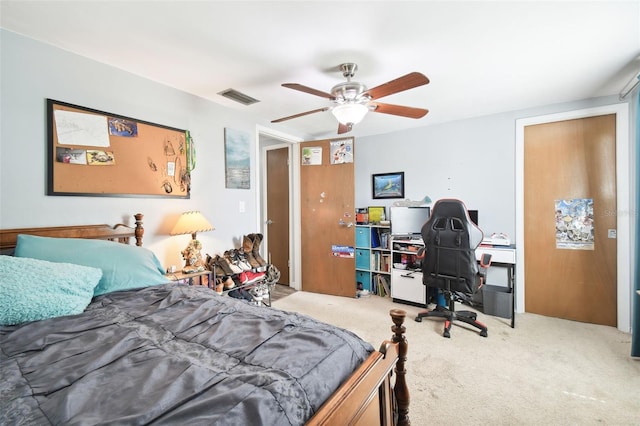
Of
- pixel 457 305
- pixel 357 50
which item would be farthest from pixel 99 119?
pixel 457 305

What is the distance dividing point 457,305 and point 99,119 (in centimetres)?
413

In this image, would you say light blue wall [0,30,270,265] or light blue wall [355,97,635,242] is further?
light blue wall [355,97,635,242]

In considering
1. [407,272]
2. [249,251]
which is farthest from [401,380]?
[407,272]

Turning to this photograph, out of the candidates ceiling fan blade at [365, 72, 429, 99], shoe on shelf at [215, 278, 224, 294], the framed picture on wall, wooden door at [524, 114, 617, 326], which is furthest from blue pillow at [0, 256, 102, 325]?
wooden door at [524, 114, 617, 326]

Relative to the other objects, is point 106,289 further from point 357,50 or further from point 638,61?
point 638,61

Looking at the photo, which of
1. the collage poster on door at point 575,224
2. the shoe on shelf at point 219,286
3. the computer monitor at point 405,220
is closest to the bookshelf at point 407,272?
the computer monitor at point 405,220

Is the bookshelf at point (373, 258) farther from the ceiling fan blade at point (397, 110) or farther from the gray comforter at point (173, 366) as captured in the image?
the gray comforter at point (173, 366)

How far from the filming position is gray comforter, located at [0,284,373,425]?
25.7 inches

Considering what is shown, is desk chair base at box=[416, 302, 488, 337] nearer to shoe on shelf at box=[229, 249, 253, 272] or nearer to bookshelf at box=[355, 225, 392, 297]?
bookshelf at box=[355, 225, 392, 297]

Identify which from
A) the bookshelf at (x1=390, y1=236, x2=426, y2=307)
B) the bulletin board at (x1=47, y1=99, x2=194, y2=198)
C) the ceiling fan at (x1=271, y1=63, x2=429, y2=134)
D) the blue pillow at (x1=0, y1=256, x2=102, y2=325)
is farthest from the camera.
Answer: the bookshelf at (x1=390, y1=236, x2=426, y2=307)

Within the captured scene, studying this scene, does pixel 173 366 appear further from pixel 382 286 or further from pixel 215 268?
pixel 382 286

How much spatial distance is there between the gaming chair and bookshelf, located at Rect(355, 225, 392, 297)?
0.97 metres

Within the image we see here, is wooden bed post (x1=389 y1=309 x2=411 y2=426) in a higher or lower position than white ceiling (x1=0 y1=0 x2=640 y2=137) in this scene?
lower

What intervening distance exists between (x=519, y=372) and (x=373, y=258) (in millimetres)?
2070
